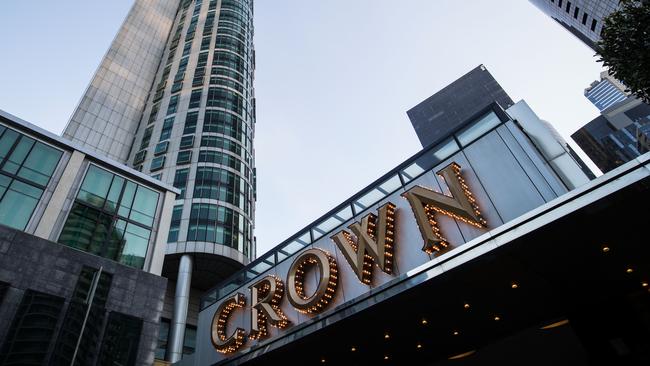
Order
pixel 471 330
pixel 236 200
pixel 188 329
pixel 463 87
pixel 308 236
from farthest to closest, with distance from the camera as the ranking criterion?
1. pixel 463 87
2. pixel 236 200
3. pixel 188 329
4. pixel 308 236
5. pixel 471 330

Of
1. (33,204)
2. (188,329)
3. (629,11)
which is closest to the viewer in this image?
(629,11)

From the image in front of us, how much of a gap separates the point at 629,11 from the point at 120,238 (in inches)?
1040

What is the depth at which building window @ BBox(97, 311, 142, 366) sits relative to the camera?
19.2 metres

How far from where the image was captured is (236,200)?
46594mm

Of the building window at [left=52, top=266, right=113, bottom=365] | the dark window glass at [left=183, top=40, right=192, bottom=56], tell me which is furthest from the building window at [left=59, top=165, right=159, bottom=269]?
the dark window glass at [left=183, top=40, right=192, bottom=56]

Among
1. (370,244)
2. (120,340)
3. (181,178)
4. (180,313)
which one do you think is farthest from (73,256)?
(181,178)

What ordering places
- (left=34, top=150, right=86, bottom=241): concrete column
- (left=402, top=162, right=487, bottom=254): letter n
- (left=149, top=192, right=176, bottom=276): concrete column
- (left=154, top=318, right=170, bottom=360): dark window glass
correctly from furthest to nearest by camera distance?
(left=154, top=318, right=170, bottom=360): dark window glass
(left=149, top=192, right=176, bottom=276): concrete column
(left=34, top=150, right=86, bottom=241): concrete column
(left=402, top=162, right=487, bottom=254): letter n

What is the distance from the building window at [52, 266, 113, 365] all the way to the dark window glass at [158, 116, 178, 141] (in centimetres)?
3519

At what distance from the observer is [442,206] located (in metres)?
12.5

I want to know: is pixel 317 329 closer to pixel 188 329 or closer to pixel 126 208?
pixel 126 208

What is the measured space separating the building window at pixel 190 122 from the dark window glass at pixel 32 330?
118ft

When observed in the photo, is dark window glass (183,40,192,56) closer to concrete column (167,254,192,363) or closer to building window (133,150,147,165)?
building window (133,150,147,165)

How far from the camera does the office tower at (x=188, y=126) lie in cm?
4100

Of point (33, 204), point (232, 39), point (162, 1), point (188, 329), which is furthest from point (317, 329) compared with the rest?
point (162, 1)
